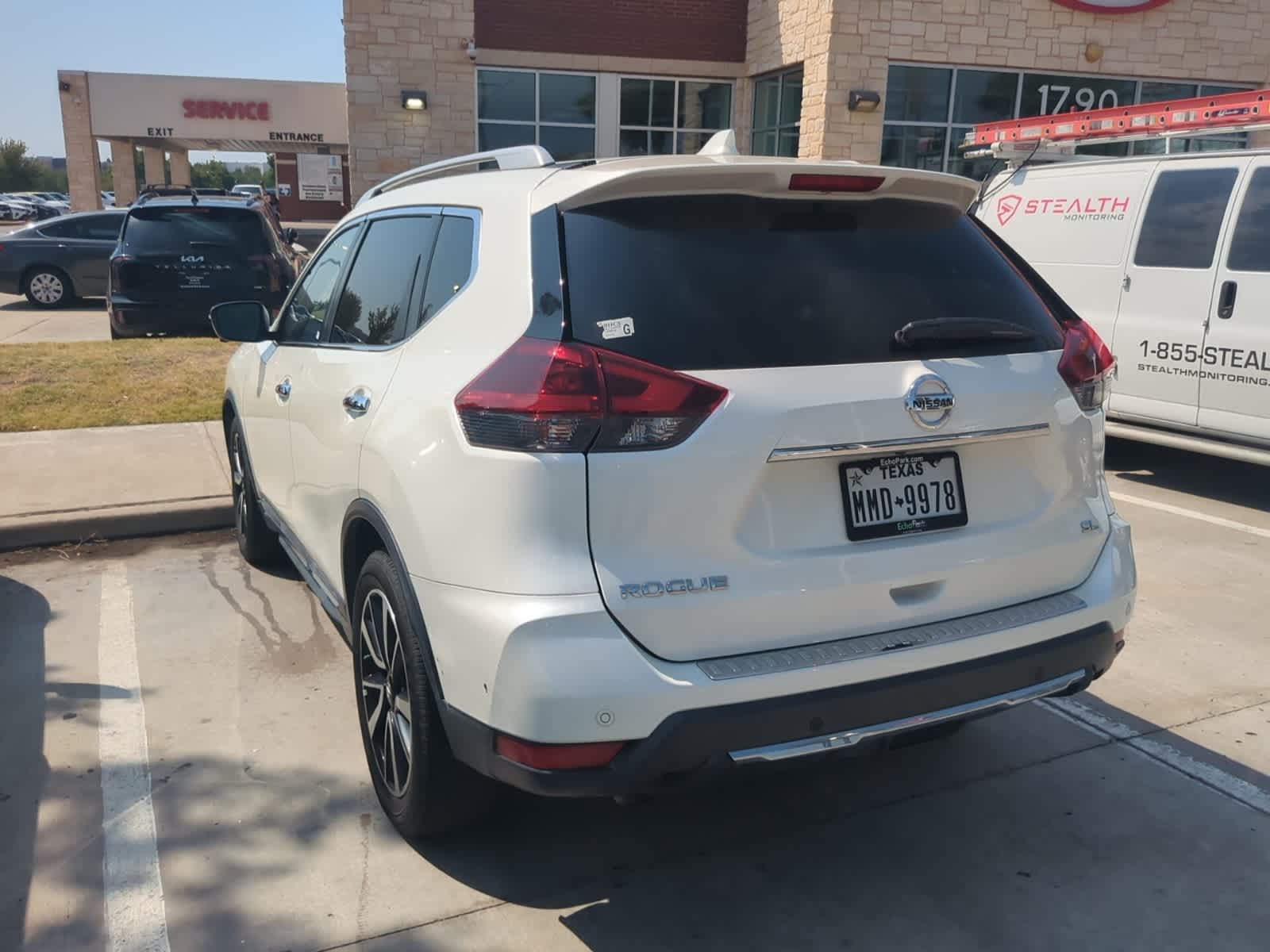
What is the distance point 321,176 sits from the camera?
4500 cm

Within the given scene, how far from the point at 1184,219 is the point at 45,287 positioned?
634 inches

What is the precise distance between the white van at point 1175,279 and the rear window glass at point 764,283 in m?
4.48

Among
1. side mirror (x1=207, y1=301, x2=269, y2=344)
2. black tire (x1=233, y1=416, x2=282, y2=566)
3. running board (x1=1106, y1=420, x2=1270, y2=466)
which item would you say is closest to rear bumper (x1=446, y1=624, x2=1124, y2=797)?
side mirror (x1=207, y1=301, x2=269, y2=344)

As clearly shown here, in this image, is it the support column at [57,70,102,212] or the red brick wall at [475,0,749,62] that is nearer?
the red brick wall at [475,0,749,62]

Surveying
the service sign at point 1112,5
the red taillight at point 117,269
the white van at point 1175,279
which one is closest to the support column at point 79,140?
the red taillight at point 117,269

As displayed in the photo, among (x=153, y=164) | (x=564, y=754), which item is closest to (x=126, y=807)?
(x=564, y=754)

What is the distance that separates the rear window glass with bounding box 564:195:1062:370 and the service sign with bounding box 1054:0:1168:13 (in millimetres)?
16347

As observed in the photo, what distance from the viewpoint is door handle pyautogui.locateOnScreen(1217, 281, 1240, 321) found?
669 centimetres

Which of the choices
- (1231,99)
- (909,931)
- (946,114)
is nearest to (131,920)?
(909,931)

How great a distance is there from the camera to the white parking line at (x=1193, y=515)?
20.9 feet

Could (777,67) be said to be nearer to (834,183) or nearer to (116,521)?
(116,521)

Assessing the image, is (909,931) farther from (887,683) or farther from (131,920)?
(131,920)

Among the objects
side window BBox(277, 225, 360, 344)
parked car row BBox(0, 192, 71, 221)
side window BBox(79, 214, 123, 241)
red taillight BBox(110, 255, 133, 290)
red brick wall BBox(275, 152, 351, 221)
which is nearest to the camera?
side window BBox(277, 225, 360, 344)

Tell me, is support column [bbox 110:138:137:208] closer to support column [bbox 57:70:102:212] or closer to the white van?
support column [bbox 57:70:102:212]
